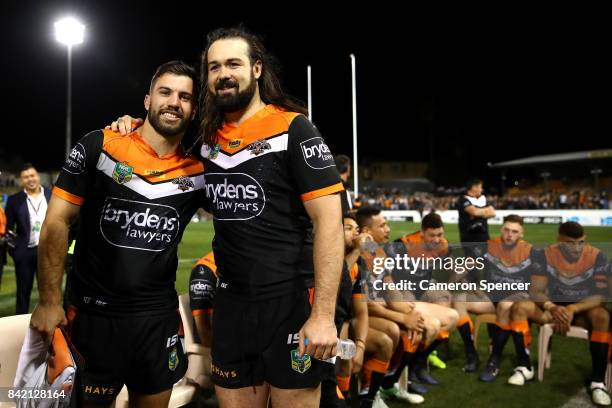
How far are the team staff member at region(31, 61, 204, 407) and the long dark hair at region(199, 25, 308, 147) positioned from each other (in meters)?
0.31

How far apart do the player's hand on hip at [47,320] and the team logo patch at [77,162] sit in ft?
1.98

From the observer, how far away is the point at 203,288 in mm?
3660

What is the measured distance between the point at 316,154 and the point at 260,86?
0.46 m

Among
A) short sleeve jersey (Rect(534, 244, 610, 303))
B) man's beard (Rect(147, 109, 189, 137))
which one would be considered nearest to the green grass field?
short sleeve jersey (Rect(534, 244, 610, 303))

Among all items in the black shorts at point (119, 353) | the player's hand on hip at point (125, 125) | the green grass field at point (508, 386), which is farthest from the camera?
the green grass field at point (508, 386)

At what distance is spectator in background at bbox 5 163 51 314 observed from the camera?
6781mm

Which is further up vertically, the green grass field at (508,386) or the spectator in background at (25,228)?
the spectator in background at (25,228)

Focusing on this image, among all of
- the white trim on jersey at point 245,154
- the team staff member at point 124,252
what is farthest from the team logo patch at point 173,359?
the white trim on jersey at point 245,154

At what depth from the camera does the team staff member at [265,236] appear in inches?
75.8

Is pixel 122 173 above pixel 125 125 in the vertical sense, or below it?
below

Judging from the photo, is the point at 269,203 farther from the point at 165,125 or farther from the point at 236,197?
the point at 165,125

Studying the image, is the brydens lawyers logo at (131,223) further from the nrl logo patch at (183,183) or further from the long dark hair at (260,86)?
the long dark hair at (260,86)

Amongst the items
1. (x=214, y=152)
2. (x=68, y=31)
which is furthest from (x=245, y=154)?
(x=68, y=31)

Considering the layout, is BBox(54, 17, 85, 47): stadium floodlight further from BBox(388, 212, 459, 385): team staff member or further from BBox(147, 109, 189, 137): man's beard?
BBox(147, 109, 189, 137): man's beard
